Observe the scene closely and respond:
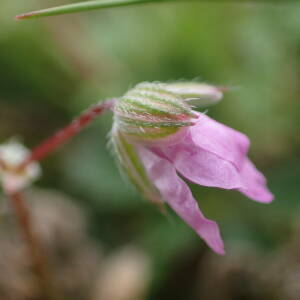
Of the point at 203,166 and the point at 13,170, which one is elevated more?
the point at 203,166

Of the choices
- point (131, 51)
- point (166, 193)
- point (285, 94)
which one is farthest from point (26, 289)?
point (285, 94)

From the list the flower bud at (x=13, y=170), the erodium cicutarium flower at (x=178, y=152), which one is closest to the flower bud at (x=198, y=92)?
the erodium cicutarium flower at (x=178, y=152)

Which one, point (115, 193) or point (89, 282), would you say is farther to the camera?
point (115, 193)

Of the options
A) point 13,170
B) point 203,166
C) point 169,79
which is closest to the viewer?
point 203,166

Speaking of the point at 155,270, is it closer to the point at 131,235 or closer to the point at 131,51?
the point at 131,235

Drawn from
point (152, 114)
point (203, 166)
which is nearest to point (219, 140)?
point (203, 166)

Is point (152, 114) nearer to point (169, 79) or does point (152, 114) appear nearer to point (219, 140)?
point (219, 140)

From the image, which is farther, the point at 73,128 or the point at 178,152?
the point at 73,128

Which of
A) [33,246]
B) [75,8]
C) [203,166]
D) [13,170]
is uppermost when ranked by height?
[75,8]
